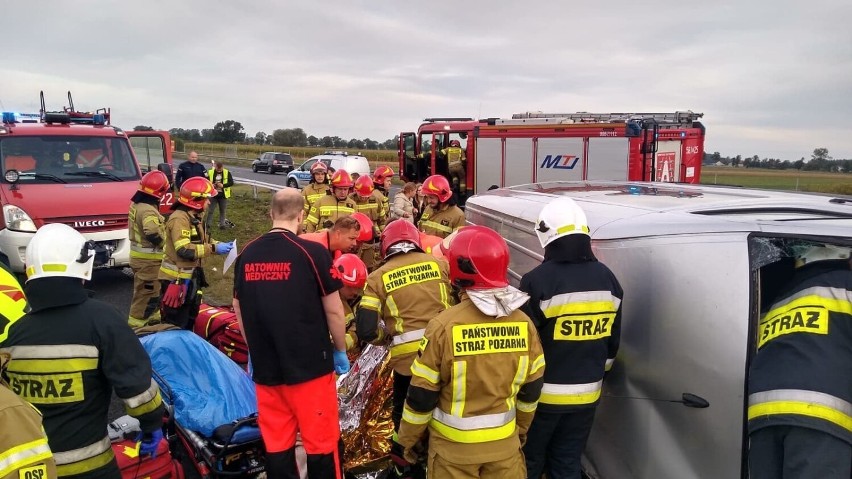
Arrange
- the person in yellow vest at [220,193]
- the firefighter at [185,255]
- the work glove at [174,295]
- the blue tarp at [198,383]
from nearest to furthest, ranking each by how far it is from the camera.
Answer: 1. the blue tarp at [198,383]
2. the work glove at [174,295]
3. the firefighter at [185,255]
4. the person in yellow vest at [220,193]

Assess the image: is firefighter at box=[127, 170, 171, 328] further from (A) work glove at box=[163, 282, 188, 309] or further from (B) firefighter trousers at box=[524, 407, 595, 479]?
(B) firefighter trousers at box=[524, 407, 595, 479]

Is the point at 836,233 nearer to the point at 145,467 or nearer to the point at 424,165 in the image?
the point at 145,467

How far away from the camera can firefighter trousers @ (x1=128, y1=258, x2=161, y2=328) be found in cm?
594

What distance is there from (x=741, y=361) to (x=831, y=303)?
0.36 m

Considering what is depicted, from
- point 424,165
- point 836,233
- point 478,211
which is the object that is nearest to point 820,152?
point 424,165

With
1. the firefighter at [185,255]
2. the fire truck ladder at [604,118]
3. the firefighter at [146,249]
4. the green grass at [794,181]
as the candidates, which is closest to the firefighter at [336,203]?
the firefighter at [185,255]

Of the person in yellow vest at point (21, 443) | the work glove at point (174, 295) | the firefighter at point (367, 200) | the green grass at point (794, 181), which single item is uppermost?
the firefighter at point (367, 200)

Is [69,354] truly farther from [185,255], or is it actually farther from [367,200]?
[367,200]

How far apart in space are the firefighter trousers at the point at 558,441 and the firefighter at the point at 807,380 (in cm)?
95

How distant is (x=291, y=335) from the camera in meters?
3.05

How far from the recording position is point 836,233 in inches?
78.7

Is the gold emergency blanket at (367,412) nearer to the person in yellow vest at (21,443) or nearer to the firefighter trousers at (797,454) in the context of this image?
the person in yellow vest at (21,443)

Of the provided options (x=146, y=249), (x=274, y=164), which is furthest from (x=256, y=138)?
(x=146, y=249)

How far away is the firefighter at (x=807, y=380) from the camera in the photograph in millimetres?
1785
